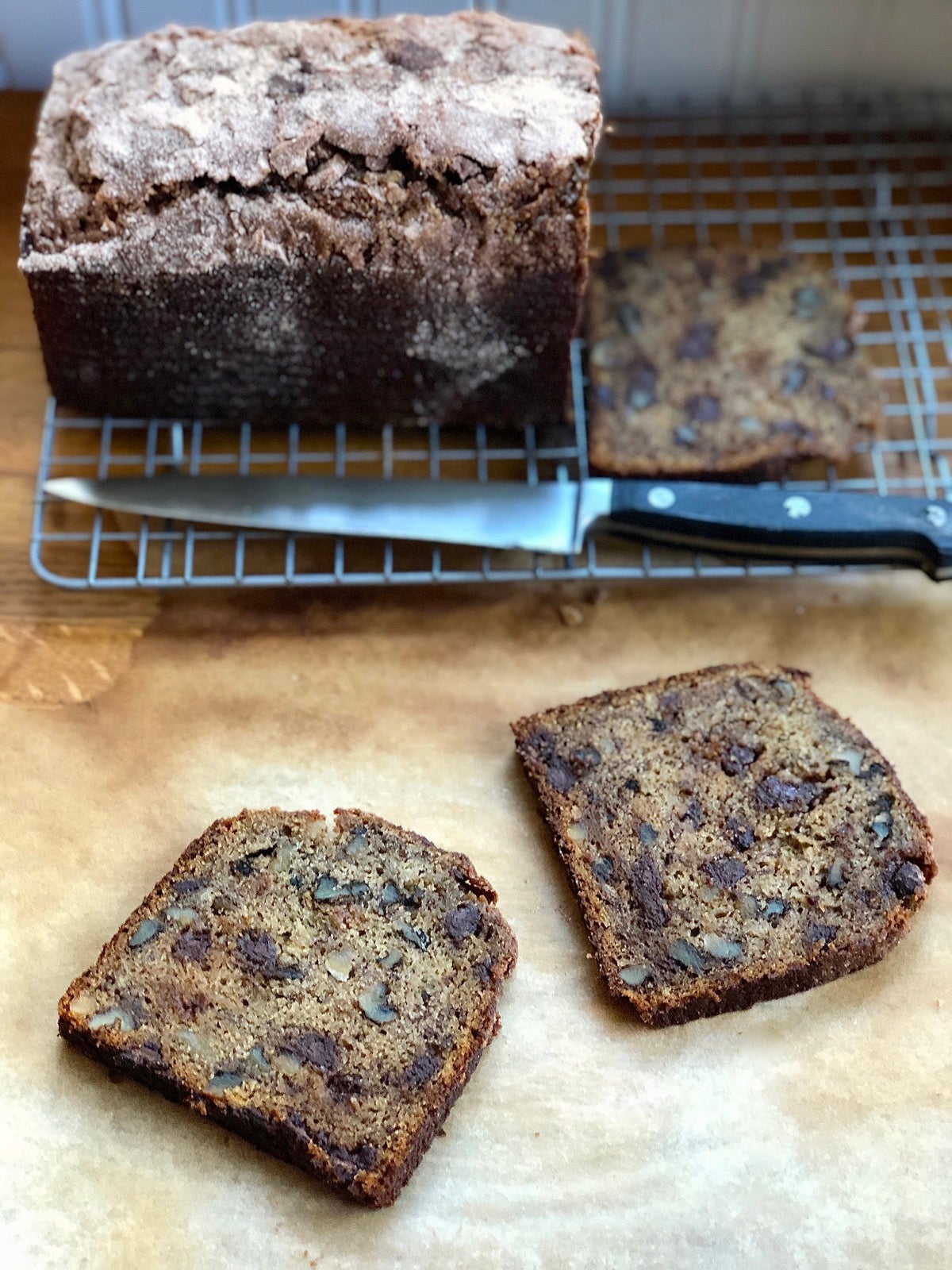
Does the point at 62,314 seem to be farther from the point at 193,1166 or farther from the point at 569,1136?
the point at 569,1136

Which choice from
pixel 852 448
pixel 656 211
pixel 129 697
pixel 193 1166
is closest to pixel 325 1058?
pixel 193 1166

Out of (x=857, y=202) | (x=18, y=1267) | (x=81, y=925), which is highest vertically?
(x=857, y=202)

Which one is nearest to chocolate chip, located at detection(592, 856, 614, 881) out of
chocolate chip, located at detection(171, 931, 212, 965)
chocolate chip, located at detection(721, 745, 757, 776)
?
chocolate chip, located at detection(721, 745, 757, 776)

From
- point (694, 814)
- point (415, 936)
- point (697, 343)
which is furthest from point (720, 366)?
point (415, 936)

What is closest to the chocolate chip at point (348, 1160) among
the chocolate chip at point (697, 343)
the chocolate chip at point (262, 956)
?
the chocolate chip at point (262, 956)

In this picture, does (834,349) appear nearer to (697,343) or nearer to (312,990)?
(697,343)

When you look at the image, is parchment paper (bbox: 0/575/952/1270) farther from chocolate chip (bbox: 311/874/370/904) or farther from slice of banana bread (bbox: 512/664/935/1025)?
chocolate chip (bbox: 311/874/370/904)
